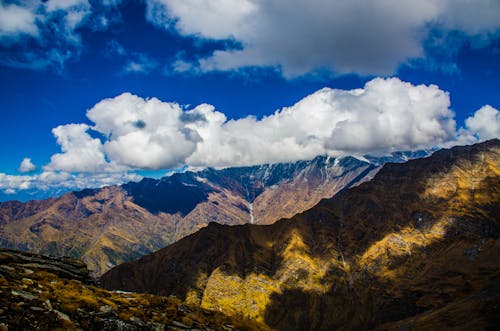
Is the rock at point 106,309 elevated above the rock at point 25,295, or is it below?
below

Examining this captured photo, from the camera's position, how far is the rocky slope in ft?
69.4

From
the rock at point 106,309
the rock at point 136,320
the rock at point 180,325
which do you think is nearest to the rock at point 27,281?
the rock at point 106,309

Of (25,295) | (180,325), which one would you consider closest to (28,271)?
(25,295)

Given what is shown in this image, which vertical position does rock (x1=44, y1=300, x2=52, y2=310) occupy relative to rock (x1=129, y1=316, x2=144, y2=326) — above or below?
above

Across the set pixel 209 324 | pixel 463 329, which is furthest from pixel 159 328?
pixel 463 329

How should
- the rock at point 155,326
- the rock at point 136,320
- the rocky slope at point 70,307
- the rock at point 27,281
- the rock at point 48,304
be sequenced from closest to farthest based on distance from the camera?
the rocky slope at point 70,307 < the rock at point 48,304 < the rock at point 27,281 < the rock at point 136,320 < the rock at point 155,326

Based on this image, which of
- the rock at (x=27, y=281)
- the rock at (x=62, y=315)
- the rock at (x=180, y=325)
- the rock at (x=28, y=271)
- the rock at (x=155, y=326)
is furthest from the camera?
the rock at (x=28, y=271)

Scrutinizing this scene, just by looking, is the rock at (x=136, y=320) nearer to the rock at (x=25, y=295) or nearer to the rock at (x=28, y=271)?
the rock at (x=25, y=295)

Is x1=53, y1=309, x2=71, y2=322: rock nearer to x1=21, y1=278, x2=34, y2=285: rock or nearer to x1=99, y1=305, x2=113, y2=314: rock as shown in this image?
x1=99, y1=305, x2=113, y2=314: rock

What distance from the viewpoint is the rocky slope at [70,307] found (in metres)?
21.2

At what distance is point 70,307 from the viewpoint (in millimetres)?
23984

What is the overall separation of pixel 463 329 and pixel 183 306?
22385 centimetres

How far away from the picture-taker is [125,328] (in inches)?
997

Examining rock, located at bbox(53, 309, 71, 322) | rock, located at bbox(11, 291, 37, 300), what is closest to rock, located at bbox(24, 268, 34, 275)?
rock, located at bbox(11, 291, 37, 300)
